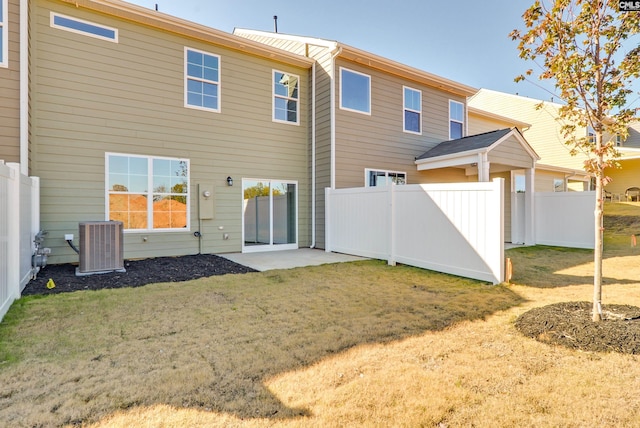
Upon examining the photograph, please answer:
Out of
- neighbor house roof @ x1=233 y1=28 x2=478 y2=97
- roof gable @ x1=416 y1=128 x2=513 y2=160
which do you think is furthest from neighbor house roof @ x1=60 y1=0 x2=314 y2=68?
roof gable @ x1=416 y1=128 x2=513 y2=160

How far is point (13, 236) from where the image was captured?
4.23 metres

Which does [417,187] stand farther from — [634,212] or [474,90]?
[634,212]

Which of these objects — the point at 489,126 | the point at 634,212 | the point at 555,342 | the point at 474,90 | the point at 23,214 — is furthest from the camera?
the point at 489,126

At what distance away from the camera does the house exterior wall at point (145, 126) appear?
6848mm

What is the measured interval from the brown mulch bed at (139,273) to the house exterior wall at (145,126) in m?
0.68

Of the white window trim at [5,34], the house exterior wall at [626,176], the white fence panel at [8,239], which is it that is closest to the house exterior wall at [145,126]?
the white window trim at [5,34]

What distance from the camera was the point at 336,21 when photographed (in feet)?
41.2

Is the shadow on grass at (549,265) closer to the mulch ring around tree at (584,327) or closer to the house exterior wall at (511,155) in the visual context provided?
the mulch ring around tree at (584,327)

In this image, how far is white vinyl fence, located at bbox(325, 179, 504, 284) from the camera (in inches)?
224

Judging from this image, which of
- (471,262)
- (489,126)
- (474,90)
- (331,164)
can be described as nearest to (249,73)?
(331,164)

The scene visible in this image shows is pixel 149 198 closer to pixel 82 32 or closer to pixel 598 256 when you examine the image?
pixel 82 32

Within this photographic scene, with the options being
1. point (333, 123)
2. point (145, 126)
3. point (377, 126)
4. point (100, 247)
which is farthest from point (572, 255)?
point (145, 126)

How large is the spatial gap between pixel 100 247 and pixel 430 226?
608 centimetres

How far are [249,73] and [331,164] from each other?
126 inches
